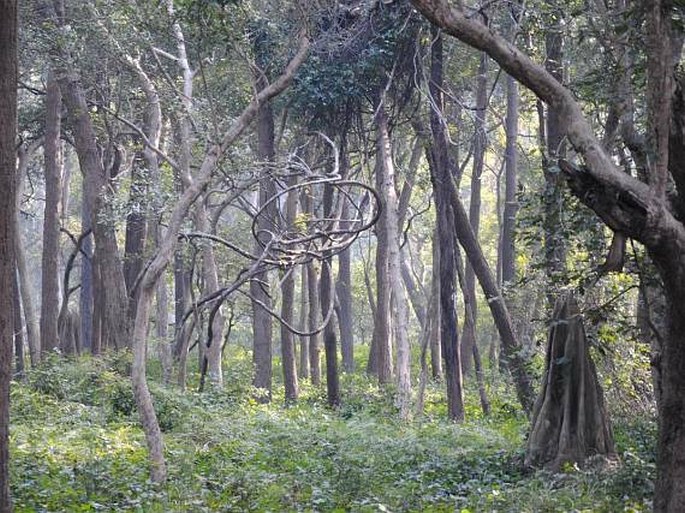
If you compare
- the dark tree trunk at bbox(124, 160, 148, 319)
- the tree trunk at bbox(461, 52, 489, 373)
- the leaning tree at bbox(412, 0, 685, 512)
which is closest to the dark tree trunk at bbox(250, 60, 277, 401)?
the dark tree trunk at bbox(124, 160, 148, 319)

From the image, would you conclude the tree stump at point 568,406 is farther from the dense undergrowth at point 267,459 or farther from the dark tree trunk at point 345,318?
the dark tree trunk at point 345,318

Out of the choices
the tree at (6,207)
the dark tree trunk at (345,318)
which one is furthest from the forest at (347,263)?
the dark tree trunk at (345,318)

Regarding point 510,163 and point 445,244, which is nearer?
point 445,244

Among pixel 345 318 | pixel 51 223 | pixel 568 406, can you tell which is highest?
pixel 51 223

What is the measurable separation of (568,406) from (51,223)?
1590cm

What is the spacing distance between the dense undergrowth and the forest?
0.21 feet

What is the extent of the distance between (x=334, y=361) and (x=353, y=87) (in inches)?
255

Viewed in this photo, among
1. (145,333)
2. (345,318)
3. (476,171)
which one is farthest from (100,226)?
(345,318)

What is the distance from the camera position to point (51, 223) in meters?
24.0

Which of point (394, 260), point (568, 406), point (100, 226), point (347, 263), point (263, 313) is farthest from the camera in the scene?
point (347, 263)

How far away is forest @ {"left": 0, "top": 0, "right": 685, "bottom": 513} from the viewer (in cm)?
762

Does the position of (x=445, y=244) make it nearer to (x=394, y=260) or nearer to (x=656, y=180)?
(x=394, y=260)

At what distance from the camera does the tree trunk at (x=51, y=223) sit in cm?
2289

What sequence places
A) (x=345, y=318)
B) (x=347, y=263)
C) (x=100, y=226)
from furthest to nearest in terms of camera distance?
1. (x=345, y=318)
2. (x=347, y=263)
3. (x=100, y=226)
